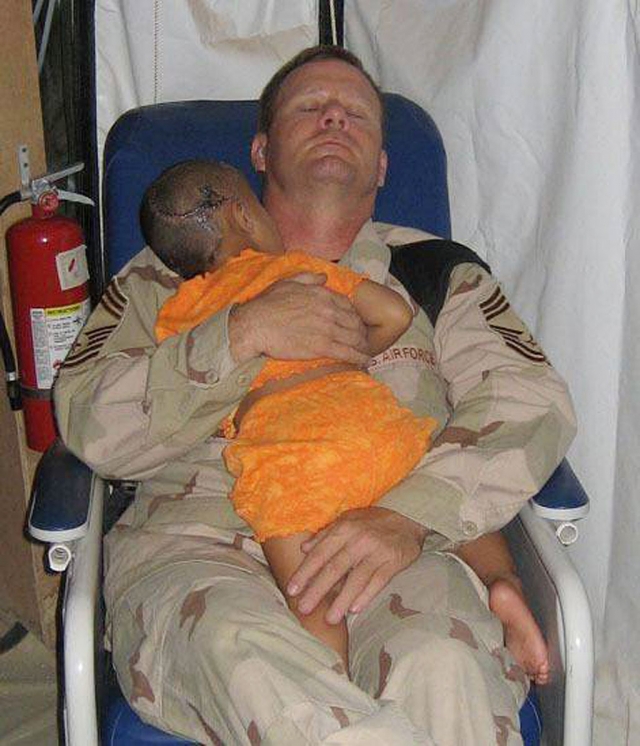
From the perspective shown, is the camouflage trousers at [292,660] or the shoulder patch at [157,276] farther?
the shoulder patch at [157,276]

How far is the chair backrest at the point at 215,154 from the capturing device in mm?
2084

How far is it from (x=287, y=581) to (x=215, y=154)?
911 mm

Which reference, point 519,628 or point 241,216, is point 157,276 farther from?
point 519,628

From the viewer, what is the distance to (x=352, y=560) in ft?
5.15

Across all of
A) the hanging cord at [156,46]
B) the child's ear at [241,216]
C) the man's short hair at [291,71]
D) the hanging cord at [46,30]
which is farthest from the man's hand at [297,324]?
the hanging cord at [46,30]

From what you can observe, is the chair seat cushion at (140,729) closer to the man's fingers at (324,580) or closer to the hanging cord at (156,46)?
the man's fingers at (324,580)

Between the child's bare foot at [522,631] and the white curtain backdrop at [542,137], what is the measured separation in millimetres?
588

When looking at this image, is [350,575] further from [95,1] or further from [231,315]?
[95,1]

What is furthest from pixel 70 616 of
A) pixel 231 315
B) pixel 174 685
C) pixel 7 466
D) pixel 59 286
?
pixel 7 466

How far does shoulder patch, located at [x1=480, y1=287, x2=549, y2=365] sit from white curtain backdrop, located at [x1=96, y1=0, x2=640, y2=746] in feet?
0.95

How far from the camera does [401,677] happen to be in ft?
4.76

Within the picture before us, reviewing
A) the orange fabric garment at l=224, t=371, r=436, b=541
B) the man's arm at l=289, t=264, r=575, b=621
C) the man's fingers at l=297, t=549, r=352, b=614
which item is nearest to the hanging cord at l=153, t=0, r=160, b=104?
the man's arm at l=289, t=264, r=575, b=621

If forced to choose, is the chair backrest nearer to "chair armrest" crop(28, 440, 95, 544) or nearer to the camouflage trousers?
"chair armrest" crop(28, 440, 95, 544)

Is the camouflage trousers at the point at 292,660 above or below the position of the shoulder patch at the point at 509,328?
below
